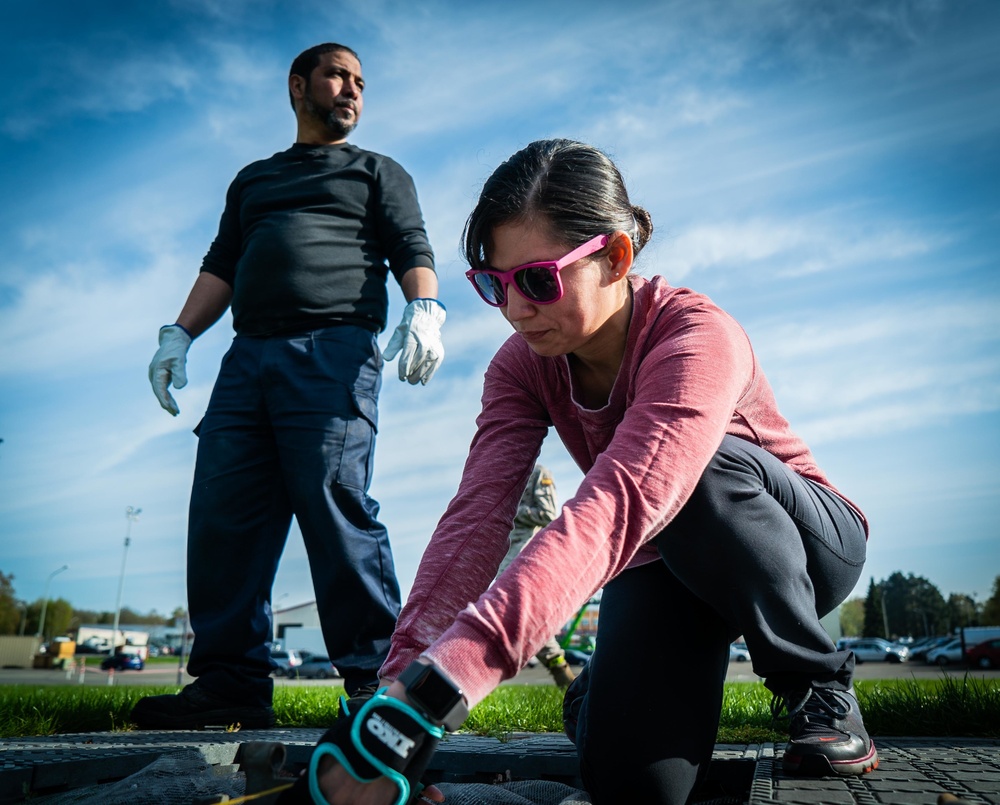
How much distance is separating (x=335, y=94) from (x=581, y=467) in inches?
94.9

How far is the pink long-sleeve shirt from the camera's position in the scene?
107 cm

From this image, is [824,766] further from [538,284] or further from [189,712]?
[189,712]

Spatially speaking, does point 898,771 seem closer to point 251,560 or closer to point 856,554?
point 856,554

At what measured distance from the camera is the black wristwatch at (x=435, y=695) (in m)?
1.00

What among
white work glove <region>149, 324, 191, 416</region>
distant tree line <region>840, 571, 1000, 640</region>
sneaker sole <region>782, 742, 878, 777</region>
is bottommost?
distant tree line <region>840, 571, 1000, 640</region>

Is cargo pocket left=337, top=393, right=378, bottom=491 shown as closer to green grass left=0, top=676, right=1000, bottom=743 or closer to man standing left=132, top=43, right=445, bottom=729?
man standing left=132, top=43, right=445, bottom=729

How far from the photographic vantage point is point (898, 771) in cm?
156

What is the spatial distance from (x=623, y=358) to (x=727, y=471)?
364mm

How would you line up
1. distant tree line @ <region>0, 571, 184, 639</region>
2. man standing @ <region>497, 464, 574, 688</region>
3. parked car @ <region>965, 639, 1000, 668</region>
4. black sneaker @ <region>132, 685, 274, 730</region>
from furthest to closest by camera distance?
distant tree line @ <region>0, 571, 184, 639</region>, parked car @ <region>965, 639, 1000, 668</region>, man standing @ <region>497, 464, 574, 688</region>, black sneaker @ <region>132, 685, 274, 730</region>

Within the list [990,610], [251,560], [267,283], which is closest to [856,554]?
[251,560]

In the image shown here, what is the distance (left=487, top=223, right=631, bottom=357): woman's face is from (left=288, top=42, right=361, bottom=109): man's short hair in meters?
2.45

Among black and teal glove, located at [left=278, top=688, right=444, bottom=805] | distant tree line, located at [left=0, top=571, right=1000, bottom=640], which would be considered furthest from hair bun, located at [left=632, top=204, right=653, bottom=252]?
distant tree line, located at [left=0, top=571, right=1000, bottom=640]

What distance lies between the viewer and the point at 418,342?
325 centimetres

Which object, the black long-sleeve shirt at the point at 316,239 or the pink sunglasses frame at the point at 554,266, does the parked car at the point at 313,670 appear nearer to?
the black long-sleeve shirt at the point at 316,239
